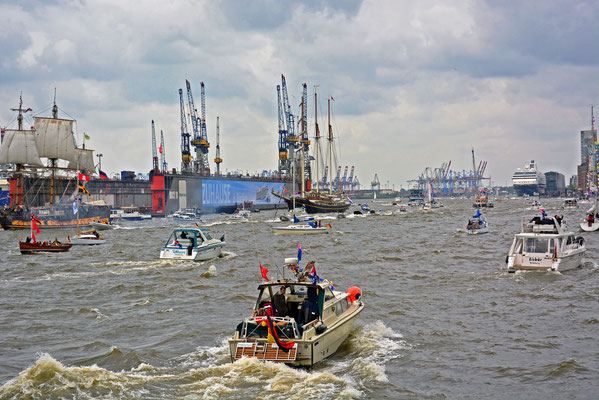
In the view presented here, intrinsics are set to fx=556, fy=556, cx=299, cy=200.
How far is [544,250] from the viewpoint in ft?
94.9

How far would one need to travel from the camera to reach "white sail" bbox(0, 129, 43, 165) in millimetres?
105812

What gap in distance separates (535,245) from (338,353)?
57.8 ft

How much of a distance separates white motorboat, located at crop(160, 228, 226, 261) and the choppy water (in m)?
1.75

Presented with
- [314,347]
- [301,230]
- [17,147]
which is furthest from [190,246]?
[17,147]

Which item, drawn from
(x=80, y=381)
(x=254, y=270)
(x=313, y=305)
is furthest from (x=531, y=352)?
(x=254, y=270)

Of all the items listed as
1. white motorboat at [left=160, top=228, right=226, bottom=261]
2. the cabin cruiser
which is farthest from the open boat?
the cabin cruiser

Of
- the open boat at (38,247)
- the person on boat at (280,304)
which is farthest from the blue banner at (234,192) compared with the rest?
the person on boat at (280,304)

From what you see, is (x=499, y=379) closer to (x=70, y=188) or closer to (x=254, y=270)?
(x=254, y=270)

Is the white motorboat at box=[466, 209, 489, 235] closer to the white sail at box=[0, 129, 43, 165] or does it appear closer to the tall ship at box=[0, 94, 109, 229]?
the tall ship at box=[0, 94, 109, 229]

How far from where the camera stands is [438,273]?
101ft

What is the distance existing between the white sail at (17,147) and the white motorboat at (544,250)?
330ft

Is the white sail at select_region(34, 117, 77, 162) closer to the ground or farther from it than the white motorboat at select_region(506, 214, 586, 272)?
farther from it

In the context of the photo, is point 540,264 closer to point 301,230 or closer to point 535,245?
point 535,245

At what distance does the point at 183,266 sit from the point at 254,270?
5.00 m
